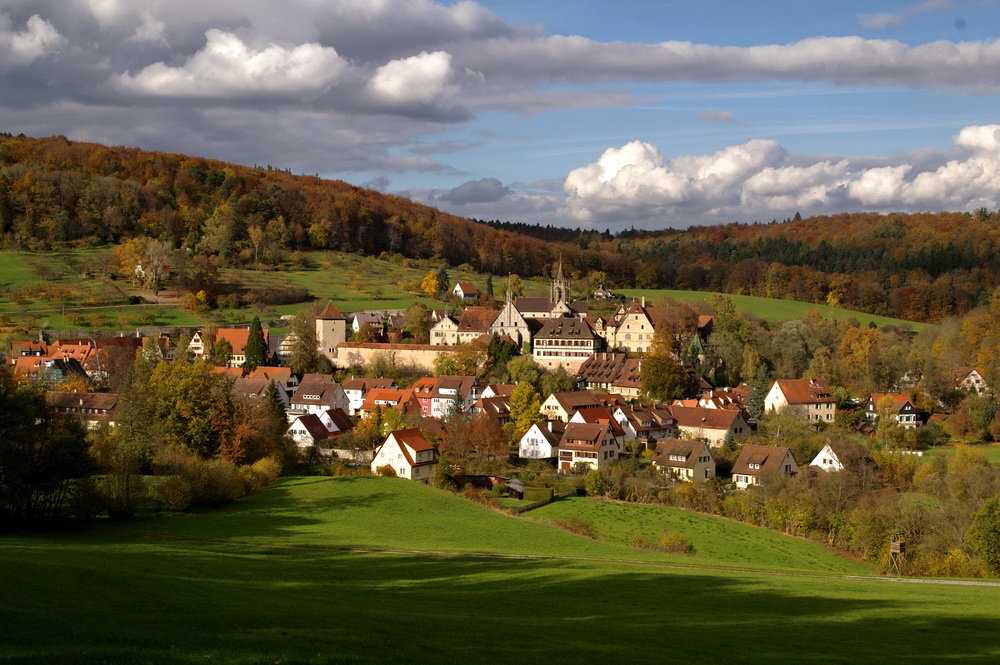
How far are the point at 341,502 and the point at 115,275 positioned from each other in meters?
68.0

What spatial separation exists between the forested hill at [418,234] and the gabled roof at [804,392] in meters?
42.9

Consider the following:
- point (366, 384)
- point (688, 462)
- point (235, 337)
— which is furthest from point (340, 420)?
point (688, 462)

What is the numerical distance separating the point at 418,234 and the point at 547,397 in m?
78.6

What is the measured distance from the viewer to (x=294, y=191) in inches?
5364

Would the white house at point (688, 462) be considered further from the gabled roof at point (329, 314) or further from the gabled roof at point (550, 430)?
the gabled roof at point (329, 314)

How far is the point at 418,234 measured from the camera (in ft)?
456

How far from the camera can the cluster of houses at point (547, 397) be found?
52.3 metres

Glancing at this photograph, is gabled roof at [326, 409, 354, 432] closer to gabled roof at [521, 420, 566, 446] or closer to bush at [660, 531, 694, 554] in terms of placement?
gabled roof at [521, 420, 566, 446]

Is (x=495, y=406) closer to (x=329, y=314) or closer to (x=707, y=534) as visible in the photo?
(x=329, y=314)

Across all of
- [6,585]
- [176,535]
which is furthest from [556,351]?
[6,585]

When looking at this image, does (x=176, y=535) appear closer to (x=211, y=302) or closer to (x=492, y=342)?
(x=492, y=342)

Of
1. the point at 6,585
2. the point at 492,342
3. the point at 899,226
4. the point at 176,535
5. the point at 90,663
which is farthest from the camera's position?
the point at 899,226

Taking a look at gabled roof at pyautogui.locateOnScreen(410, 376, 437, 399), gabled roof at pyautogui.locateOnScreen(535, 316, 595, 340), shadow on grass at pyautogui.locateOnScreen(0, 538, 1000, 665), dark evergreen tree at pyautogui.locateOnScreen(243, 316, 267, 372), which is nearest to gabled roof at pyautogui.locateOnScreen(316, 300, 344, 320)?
dark evergreen tree at pyautogui.locateOnScreen(243, 316, 267, 372)

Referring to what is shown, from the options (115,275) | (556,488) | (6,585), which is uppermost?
(115,275)
